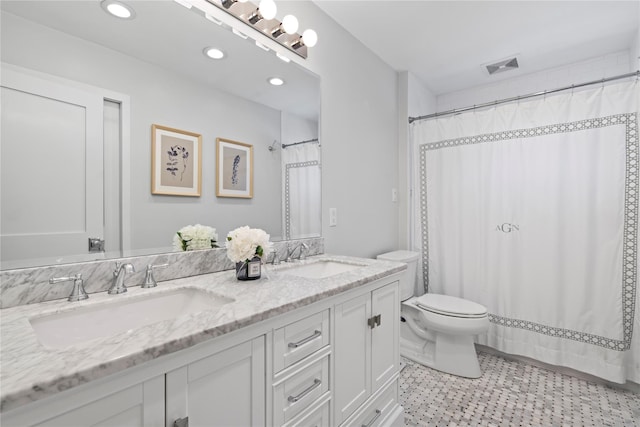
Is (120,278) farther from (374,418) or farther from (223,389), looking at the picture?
(374,418)

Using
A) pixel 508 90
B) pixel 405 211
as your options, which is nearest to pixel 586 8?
pixel 508 90

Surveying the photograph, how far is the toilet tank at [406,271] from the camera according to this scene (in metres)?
2.25

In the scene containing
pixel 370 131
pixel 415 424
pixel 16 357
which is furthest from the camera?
pixel 370 131

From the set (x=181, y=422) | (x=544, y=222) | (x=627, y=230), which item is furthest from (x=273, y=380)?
(x=627, y=230)

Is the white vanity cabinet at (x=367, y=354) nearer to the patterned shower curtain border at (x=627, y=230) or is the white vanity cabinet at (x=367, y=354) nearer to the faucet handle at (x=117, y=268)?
the faucet handle at (x=117, y=268)

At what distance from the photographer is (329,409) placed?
110 cm

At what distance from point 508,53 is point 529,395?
7.94 ft

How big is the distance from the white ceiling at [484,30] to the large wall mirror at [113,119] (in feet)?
3.04

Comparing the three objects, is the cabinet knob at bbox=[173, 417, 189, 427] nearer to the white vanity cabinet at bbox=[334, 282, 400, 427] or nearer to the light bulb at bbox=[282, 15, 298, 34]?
the white vanity cabinet at bbox=[334, 282, 400, 427]

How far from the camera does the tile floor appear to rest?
5.19 feet

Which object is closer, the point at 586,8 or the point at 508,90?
the point at 586,8

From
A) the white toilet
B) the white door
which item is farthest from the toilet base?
the white door

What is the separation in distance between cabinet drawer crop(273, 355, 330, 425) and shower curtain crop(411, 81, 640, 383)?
1776 millimetres

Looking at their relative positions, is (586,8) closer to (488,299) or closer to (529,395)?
(488,299)
